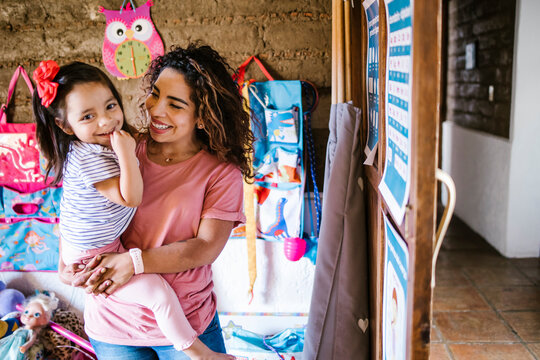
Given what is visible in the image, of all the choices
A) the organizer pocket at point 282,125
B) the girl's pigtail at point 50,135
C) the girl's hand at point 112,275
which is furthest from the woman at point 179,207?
the organizer pocket at point 282,125

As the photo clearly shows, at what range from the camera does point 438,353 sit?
2.64 meters

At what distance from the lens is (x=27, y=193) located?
2803 millimetres

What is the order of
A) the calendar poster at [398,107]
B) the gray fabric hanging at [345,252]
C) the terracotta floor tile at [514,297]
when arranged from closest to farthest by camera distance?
the calendar poster at [398,107]
the gray fabric hanging at [345,252]
the terracotta floor tile at [514,297]

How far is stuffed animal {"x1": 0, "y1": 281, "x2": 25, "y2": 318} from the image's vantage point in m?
2.79

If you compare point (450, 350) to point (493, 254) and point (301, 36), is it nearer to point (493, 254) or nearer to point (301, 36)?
point (493, 254)

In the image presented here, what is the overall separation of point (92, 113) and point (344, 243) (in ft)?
3.05

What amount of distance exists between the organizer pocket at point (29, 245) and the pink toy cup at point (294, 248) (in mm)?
1363

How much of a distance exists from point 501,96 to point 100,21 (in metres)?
3.15

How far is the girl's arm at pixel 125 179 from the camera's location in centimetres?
128

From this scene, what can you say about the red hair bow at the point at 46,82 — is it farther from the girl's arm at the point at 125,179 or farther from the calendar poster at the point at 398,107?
the calendar poster at the point at 398,107

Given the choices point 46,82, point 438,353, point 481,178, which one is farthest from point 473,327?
point 46,82

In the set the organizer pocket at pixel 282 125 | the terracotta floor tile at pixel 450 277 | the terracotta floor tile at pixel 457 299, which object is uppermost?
the organizer pocket at pixel 282 125

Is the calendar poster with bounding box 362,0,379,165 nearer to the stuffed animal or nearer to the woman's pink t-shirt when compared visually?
the woman's pink t-shirt

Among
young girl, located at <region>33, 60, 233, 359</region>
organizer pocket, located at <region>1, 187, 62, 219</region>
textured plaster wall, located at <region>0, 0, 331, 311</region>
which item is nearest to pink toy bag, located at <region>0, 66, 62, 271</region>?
organizer pocket, located at <region>1, 187, 62, 219</region>
